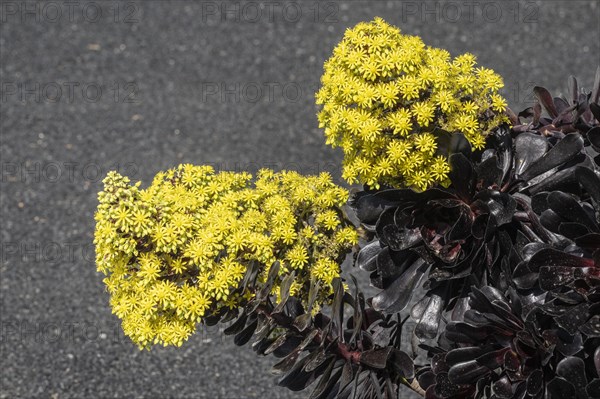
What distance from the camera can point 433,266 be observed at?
1681 millimetres

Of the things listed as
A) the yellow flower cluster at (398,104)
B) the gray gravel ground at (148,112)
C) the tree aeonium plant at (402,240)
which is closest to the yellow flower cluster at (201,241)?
the tree aeonium plant at (402,240)

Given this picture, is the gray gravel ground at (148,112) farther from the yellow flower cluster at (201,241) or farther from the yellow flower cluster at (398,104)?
Answer: the yellow flower cluster at (398,104)

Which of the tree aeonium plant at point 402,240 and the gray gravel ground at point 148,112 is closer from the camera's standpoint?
the tree aeonium plant at point 402,240

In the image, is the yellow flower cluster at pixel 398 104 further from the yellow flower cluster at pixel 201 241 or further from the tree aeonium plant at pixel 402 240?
the yellow flower cluster at pixel 201 241

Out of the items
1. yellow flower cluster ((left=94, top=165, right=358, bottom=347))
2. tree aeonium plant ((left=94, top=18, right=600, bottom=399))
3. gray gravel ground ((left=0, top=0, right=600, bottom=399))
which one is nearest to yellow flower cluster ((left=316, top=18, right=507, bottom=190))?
tree aeonium plant ((left=94, top=18, right=600, bottom=399))

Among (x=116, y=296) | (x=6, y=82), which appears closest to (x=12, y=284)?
(x=6, y=82)

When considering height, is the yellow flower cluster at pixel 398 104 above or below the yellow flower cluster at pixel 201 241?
above

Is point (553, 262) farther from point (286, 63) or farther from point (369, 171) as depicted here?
point (286, 63)

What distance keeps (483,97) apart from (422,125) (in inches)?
6.1

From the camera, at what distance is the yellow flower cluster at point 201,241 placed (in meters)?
1.55

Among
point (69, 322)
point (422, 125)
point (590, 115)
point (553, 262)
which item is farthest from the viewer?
point (69, 322)

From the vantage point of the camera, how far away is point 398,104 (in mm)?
1609

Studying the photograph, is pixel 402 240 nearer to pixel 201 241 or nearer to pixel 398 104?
pixel 398 104

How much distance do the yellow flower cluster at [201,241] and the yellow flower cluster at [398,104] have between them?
15cm
